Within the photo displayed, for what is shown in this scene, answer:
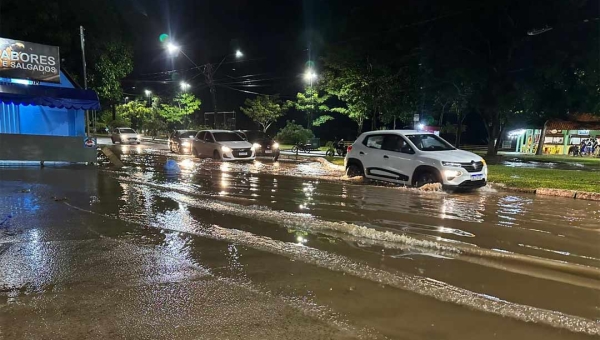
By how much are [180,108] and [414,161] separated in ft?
135

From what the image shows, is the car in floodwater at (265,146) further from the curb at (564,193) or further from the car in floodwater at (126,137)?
the car in floodwater at (126,137)

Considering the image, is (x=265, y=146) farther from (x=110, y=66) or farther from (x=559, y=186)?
(x=559, y=186)

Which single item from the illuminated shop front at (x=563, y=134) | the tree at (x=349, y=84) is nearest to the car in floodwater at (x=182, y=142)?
the tree at (x=349, y=84)

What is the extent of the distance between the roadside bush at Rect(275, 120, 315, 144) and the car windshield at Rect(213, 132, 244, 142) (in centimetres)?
1303

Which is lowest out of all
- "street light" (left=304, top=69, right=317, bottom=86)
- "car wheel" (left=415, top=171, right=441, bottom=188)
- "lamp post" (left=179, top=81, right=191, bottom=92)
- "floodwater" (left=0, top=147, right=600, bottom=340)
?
"floodwater" (left=0, top=147, right=600, bottom=340)

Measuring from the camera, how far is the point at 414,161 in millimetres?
11406

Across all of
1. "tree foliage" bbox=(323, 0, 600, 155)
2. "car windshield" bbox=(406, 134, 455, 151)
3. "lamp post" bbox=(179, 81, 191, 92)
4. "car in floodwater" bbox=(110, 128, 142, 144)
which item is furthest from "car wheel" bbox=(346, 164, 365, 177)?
"lamp post" bbox=(179, 81, 191, 92)

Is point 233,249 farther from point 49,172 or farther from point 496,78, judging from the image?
point 496,78

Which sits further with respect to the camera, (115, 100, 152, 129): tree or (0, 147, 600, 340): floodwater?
(115, 100, 152, 129): tree

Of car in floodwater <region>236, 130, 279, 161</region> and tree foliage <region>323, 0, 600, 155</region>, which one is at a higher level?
tree foliage <region>323, 0, 600, 155</region>

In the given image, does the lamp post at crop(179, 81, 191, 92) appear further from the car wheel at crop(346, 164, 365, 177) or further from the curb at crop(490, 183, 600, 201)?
the curb at crop(490, 183, 600, 201)

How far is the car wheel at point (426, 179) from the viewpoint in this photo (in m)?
11.1

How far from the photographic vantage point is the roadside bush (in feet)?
114

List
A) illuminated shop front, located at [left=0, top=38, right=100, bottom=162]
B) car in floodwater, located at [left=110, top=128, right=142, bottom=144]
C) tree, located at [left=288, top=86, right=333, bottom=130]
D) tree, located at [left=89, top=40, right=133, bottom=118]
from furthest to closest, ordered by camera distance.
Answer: car in floodwater, located at [left=110, top=128, right=142, bottom=144]
tree, located at [left=288, top=86, right=333, bottom=130]
tree, located at [left=89, top=40, right=133, bottom=118]
illuminated shop front, located at [left=0, top=38, right=100, bottom=162]
